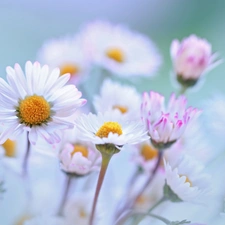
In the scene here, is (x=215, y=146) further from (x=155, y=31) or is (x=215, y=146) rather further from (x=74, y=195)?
(x=155, y=31)

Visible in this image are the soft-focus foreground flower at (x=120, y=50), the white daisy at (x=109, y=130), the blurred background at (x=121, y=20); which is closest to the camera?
the white daisy at (x=109, y=130)

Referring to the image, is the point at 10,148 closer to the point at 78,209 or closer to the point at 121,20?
the point at 78,209

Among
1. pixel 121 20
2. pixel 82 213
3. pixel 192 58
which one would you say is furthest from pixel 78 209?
pixel 121 20

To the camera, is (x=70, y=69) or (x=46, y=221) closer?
(x=46, y=221)

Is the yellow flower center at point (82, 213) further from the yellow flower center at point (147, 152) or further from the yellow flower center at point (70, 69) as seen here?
the yellow flower center at point (70, 69)

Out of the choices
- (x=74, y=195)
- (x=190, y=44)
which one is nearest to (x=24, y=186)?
(x=74, y=195)

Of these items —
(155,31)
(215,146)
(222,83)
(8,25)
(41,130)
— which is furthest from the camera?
(155,31)

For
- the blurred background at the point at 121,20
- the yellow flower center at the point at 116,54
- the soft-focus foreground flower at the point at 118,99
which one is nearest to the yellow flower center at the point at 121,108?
the soft-focus foreground flower at the point at 118,99
